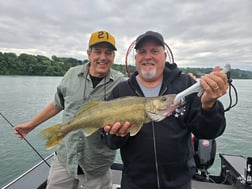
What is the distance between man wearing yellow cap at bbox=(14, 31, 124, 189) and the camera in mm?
3078

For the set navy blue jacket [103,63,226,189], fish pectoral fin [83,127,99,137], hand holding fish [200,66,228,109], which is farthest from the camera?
fish pectoral fin [83,127,99,137]

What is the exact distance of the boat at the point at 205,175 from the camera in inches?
145

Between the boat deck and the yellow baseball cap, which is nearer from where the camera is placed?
the yellow baseball cap

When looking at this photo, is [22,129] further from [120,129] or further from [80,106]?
[120,129]

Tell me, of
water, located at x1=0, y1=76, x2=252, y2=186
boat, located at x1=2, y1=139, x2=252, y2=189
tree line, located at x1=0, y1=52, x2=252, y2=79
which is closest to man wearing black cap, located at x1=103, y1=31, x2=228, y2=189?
boat, located at x1=2, y1=139, x2=252, y2=189

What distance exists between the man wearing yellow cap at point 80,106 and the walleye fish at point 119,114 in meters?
0.43

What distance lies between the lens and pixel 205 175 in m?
4.62

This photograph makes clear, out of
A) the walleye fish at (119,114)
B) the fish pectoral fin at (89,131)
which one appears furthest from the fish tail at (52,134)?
the fish pectoral fin at (89,131)

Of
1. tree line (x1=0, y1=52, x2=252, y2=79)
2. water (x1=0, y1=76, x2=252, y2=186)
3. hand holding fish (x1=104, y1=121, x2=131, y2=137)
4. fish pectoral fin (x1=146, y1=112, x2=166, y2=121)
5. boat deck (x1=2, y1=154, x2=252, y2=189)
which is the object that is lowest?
water (x1=0, y1=76, x2=252, y2=186)

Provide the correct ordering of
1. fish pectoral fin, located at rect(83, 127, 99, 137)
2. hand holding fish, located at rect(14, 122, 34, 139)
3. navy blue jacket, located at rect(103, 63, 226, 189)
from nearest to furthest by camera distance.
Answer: navy blue jacket, located at rect(103, 63, 226, 189)
fish pectoral fin, located at rect(83, 127, 99, 137)
hand holding fish, located at rect(14, 122, 34, 139)

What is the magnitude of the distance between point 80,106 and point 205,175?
3049mm

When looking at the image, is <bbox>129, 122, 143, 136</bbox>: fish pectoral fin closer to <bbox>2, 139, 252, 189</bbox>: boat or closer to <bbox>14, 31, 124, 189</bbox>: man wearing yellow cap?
<bbox>14, 31, 124, 189</bbox>: man wearing yellow cap

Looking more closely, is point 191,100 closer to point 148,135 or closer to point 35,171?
point 148,135

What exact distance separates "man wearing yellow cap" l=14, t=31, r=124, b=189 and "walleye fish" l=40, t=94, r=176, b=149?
428 mm
